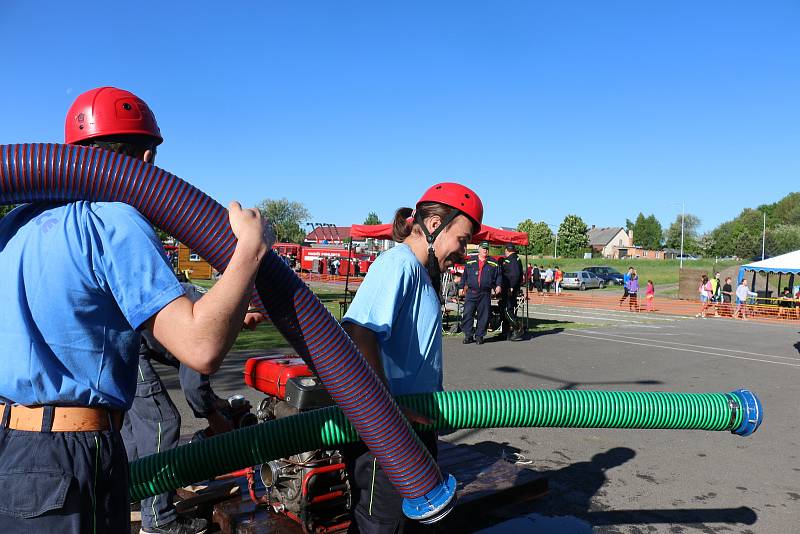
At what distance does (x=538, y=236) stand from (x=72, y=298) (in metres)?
102

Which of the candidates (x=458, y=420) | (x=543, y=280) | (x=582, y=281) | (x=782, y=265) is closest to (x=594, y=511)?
(x=458, y=420)

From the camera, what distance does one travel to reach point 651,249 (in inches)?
5118

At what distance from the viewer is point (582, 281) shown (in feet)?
134

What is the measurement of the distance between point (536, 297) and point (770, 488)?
26668mm

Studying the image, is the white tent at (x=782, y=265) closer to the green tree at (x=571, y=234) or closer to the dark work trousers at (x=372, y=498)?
the dark work trousers at (x=372, y=498)

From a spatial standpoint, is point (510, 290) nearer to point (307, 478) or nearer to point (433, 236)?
point (307, 478)

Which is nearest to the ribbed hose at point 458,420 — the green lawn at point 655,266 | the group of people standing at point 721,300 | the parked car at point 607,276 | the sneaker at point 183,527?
the sneaker at point 183,527

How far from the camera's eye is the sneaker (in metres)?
3.60

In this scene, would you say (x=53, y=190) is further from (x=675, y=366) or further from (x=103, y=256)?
(x=675, y=366)

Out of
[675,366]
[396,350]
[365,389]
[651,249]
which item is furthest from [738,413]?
[651,249]

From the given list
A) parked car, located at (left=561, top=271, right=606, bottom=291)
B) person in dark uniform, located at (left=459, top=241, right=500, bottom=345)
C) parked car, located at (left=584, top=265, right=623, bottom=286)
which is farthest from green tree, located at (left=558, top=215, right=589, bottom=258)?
person in dark uniform, located at (left=459, top=241, right=500, bottom=345)

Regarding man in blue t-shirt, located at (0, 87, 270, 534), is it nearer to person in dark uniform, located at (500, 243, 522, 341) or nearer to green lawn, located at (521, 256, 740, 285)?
person in dark uniform, located at (500, 243, 522, 341)

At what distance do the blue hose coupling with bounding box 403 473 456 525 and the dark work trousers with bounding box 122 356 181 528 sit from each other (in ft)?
6.54

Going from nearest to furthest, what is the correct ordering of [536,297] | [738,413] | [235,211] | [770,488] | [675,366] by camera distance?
[235,211] → [738,413] → [770,488] → [675,366] → [536,297]
